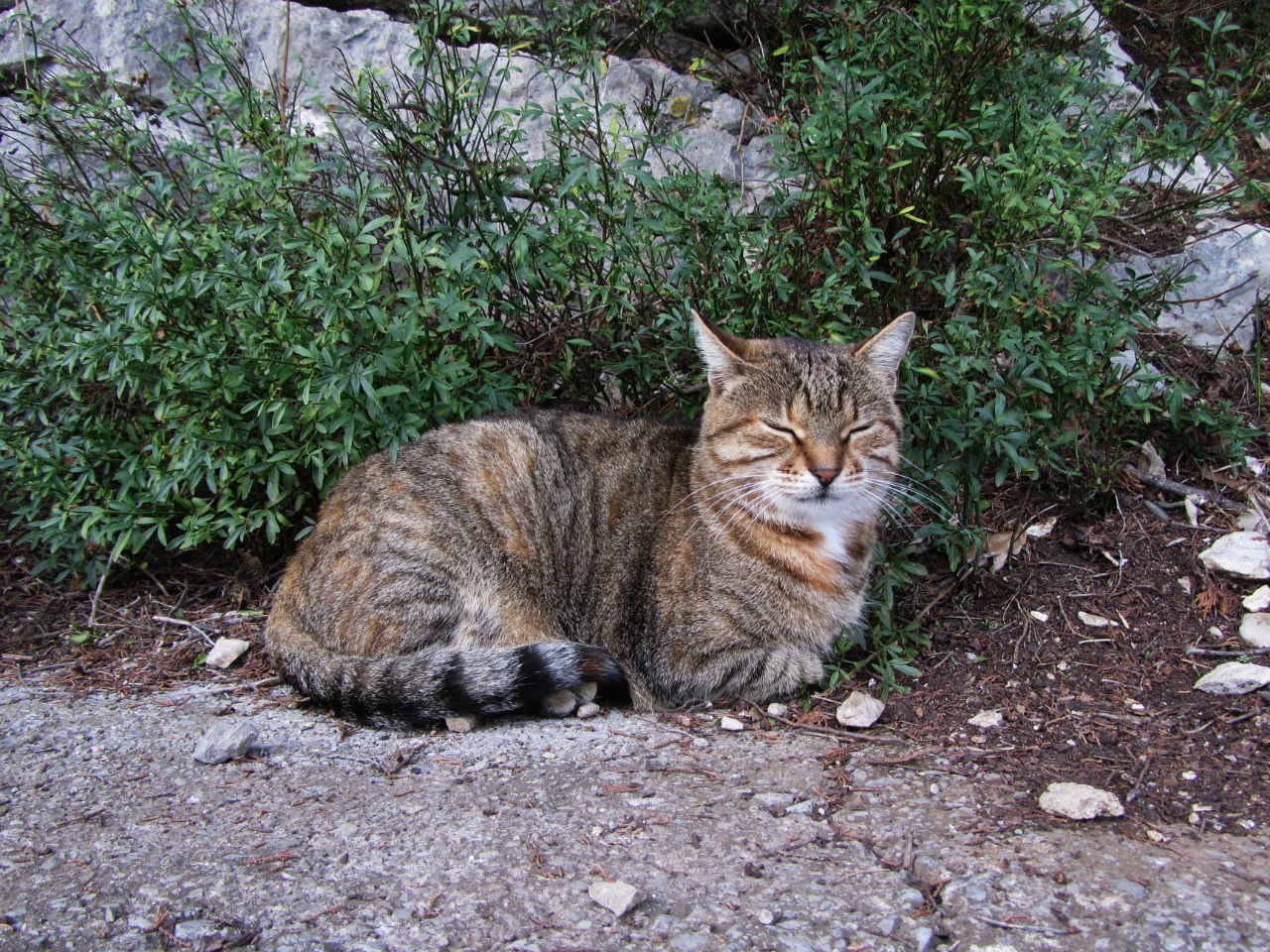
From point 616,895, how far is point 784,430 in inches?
77.1

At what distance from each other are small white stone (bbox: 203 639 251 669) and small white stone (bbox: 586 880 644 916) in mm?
2385

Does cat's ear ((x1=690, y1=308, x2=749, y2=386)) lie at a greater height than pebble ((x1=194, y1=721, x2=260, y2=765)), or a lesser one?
greater

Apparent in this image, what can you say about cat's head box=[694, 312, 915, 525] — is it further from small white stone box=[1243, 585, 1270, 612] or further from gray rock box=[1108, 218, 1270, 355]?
gray rock box=[1108, 218, 1270, 355]

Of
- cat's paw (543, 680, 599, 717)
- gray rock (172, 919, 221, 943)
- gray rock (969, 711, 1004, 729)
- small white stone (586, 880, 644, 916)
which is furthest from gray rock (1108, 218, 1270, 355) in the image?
gray rock (172, 919, 221, 943)

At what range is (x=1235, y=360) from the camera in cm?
504

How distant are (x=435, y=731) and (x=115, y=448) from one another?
6.94 feet

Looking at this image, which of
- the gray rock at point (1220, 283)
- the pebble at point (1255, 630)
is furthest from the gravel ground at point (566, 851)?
the gray rock at point (1220, 283)

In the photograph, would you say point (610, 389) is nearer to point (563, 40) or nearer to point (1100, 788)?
point (563, 40)

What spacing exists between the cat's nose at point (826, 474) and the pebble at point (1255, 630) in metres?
1.67

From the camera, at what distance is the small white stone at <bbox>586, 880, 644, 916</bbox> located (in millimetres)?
2471

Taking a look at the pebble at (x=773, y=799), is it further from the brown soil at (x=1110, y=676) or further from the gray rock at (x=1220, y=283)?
the gray rock at (x=1220, y=283)

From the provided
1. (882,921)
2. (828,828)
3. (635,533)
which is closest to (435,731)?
(635,533)

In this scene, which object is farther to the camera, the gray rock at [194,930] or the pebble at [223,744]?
the pebble at [223,744]

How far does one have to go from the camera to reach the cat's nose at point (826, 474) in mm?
3707
